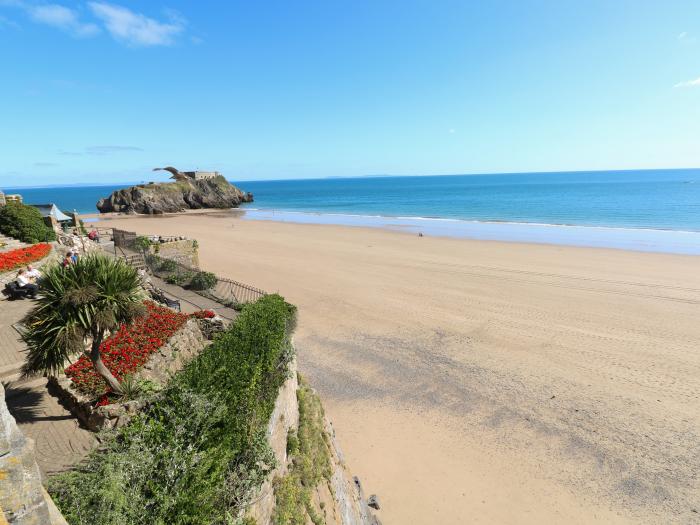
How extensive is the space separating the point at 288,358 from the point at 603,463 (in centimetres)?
837

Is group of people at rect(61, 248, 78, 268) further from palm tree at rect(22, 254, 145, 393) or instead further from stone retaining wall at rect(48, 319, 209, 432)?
stone retaining wall at rect(48, 319, 209, 432)

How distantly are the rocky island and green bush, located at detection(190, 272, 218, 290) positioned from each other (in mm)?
71045

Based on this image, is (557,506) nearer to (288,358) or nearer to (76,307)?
(288,358)

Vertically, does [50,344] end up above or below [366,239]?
above

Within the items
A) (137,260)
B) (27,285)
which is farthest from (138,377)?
(137,260)

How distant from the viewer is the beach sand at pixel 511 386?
841 centimetres

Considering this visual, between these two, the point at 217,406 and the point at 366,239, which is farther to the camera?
the point at 366,239

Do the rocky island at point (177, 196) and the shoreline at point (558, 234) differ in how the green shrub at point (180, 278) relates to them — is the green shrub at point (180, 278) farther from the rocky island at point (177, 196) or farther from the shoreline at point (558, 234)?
the rocky island at point (177, 196)

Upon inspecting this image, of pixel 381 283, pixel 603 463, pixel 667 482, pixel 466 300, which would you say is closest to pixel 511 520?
pixel 603 463

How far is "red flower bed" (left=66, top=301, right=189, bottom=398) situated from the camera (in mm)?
7777

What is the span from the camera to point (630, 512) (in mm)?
7871

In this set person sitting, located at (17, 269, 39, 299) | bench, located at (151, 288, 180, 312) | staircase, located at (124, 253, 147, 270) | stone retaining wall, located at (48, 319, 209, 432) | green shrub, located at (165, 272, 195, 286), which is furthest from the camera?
staircase, located at (124, 253, 147, 270)

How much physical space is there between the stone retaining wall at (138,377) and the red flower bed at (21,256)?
332 inches

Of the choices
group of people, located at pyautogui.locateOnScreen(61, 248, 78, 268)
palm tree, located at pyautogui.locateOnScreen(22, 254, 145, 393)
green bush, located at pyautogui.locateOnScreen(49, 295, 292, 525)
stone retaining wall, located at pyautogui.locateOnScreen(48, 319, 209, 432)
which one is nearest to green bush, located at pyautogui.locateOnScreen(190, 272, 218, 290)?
group of people, located at pyautogui.locateOnScreen(61, 248, 78, 268)
